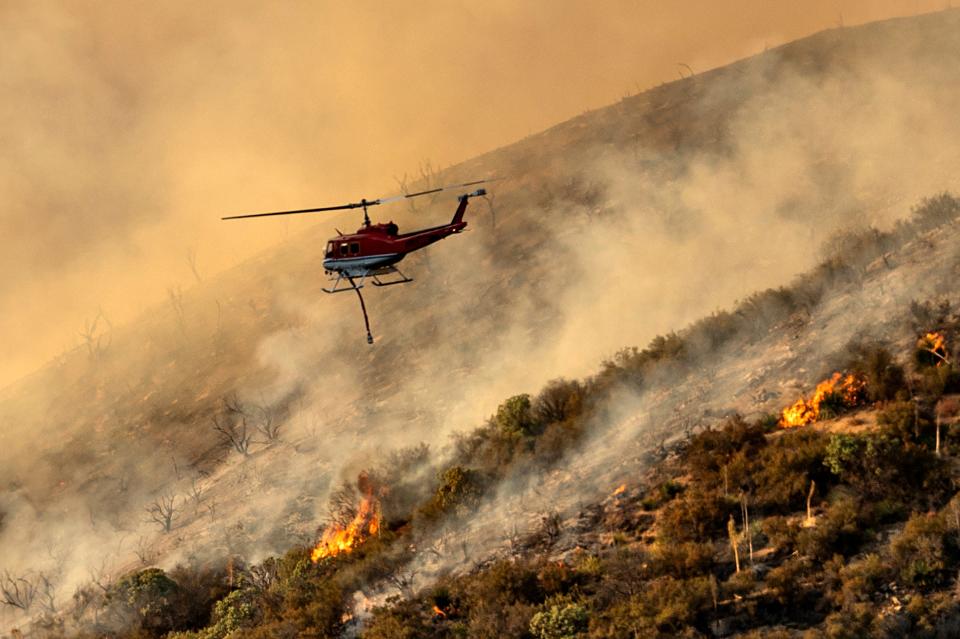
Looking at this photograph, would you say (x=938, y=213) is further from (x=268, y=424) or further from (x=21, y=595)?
(x=21, y=595)

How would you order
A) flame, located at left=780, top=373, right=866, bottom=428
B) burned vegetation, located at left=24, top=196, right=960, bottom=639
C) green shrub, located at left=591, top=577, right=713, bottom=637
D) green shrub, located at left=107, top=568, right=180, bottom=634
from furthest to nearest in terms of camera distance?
green shrub, located at left=107, top=568, right=180, bottom=634 → flame, located at left=780, top=373, right=866, bottom=428 → burned vegetation, located at left=24, top=196, right=960, bottom=639 → green shrub, located at left=591, top=577, right=713, bottom=637

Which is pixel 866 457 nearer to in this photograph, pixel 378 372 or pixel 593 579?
pixel 593 579

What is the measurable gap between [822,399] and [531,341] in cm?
3014

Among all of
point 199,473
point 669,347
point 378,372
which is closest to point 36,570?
point 199,473

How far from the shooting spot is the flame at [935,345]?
25.3 m

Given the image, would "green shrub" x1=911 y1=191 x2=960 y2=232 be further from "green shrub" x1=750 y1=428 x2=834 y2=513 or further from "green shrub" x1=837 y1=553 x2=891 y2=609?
"green shrub" x1=837 y1=553 x2=891 y2=609

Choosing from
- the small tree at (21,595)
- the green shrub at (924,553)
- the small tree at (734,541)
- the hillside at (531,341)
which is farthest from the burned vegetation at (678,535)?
the small tree at (21,595)

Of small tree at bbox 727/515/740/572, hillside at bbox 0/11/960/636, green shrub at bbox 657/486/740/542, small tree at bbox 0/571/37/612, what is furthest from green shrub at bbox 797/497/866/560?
small tree at bbox 0/571/37/612

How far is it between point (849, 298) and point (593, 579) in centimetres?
1816

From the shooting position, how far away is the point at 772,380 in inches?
1148

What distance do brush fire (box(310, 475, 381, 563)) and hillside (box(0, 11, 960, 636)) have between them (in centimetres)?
75

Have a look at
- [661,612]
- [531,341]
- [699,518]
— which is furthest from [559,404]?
[531,341]

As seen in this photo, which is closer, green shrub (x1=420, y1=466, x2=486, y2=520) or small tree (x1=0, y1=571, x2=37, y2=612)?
green shrub (x1=420, y1=466, x2=486, y2=520)

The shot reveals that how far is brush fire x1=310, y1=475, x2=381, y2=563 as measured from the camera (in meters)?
31.5
